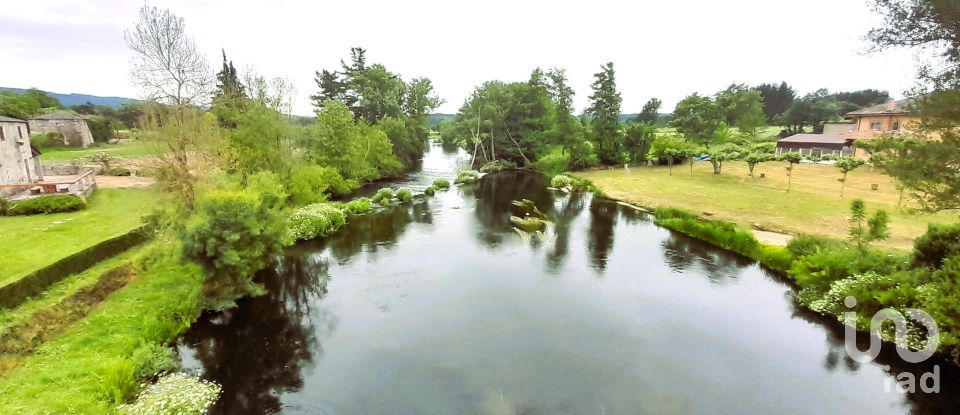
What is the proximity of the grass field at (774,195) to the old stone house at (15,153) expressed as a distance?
1925 inches

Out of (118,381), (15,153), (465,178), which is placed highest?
(15,153)

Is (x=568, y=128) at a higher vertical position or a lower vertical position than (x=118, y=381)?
higher

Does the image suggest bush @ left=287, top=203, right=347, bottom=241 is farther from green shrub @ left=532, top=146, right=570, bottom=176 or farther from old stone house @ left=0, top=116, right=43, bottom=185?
green shrub @ left=532, top=146, right=570, bottom=176

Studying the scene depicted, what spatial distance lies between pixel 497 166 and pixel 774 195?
37.9 meters

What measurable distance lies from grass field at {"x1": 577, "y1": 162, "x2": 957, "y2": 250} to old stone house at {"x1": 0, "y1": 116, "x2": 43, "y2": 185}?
48.9m

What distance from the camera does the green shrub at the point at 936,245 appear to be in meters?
16.0

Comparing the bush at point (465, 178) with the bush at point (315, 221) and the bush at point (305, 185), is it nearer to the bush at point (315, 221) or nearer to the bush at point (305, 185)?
the bush at point (305, 185)

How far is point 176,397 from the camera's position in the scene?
40.4 feet

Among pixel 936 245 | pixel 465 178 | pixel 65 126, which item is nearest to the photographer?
pixel 936 245

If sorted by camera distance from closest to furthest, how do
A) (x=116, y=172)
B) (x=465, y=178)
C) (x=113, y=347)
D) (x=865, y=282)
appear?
(x=113, y=347) < (x=865, y=282) < (x=116, y=172) < (x=465, y=178)

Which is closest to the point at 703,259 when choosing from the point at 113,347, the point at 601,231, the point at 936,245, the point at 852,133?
the point at 601,231

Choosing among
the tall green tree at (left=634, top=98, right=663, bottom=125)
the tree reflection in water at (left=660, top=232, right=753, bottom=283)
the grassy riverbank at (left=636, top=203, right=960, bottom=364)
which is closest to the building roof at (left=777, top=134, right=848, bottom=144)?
the tall green tree at (left=634, top=98, right=663, bottom=125)

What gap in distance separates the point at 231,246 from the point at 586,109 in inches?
2172

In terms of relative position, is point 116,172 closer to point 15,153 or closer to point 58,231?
point 15,153
